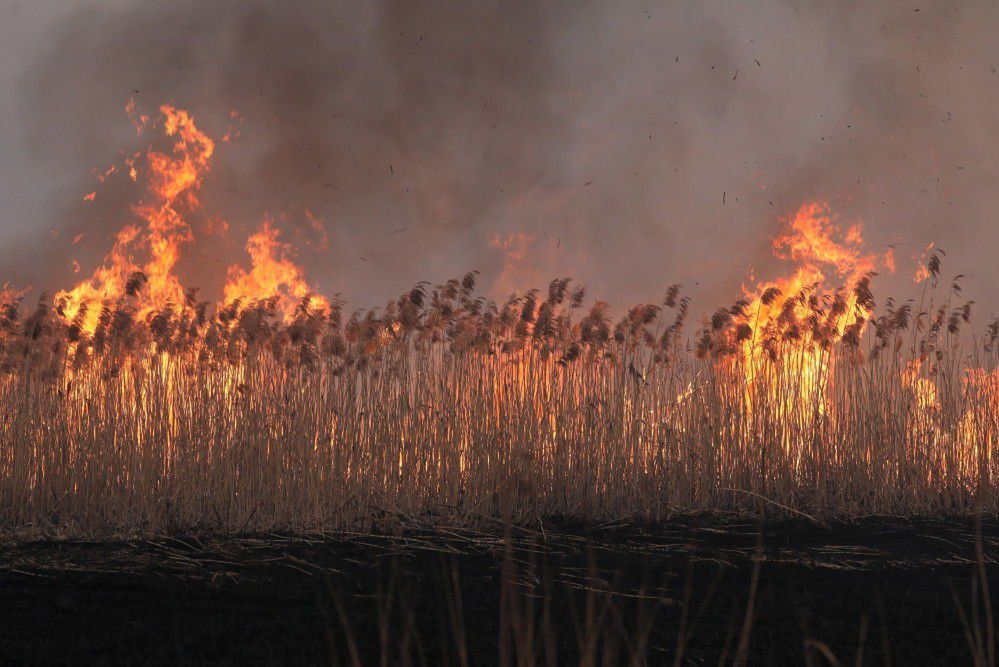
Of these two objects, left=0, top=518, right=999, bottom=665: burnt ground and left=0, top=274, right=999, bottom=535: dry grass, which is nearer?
left=0, top=518, right=999, bottom=665: burnt ground

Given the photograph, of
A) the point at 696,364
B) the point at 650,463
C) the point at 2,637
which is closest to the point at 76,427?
the point at 2,637

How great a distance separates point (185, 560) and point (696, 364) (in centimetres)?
341

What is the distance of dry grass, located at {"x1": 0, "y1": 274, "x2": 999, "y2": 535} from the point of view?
18.1 ft

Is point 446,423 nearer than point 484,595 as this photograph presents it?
No

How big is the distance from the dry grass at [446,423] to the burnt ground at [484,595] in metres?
0.55

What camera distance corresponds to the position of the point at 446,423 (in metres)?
5.68

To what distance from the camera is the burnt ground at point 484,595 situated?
2.97 meters

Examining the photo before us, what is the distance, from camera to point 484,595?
3703 millimetres

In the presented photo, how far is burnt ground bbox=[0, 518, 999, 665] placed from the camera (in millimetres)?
2969

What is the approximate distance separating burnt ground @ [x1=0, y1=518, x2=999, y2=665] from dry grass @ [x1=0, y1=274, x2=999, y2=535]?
0.55 meters

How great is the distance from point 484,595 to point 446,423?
2.05 meters

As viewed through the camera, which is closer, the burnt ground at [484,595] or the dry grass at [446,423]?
the burnt ground at [484,595]

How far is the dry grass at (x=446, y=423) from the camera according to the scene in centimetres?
553

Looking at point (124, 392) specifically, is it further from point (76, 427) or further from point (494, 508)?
point (494, 508)
